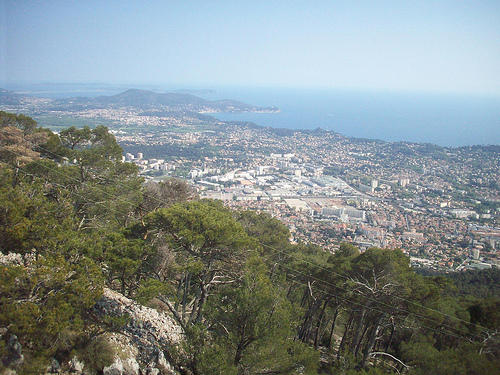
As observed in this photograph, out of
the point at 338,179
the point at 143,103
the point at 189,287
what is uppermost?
the point at 143,103

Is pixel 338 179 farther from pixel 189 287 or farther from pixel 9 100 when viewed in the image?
pixel 9 100

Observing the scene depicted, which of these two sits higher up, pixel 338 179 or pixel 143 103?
pixel 143 103

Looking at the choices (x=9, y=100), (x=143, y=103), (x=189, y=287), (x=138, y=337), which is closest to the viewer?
(x=138, y=337)

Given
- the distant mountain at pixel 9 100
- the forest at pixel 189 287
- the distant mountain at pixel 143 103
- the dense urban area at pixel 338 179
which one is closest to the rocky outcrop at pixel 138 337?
the forest at pixel 189 287

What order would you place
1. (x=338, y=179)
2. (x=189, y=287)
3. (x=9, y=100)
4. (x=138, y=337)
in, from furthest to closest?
(x=9, y=100), (x=338, y=179), (x=189, y=287), (x=138, y=337)

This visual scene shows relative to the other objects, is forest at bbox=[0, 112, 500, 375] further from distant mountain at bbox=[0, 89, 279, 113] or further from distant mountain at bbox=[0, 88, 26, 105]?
distant mountain at bbox=[0, 89, 279, 113]

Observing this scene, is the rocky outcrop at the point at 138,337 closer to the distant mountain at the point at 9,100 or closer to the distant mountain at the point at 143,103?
the distant mountain at the point at 9,100

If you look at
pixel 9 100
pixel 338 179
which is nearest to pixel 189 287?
pixel 338 179

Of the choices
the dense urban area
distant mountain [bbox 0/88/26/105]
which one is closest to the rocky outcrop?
the dense urban area
